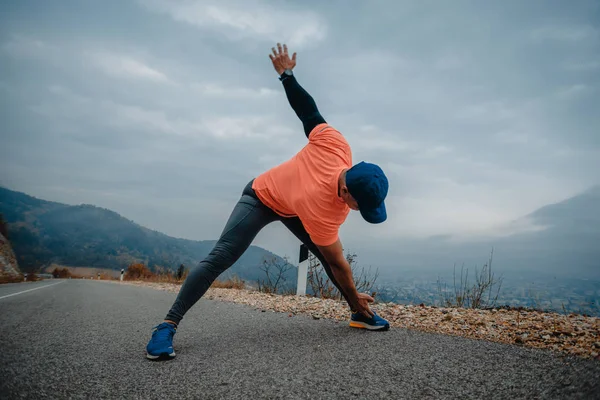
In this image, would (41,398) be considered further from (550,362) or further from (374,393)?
(550,362)

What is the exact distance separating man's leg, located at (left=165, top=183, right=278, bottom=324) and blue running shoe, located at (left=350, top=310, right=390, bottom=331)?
114cm

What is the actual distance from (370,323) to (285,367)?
1170 mm

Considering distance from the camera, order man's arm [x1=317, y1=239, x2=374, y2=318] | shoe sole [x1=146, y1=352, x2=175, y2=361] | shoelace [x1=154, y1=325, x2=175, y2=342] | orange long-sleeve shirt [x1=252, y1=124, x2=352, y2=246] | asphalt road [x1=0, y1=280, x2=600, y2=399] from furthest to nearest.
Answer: man's arm [x1=317, y1=239, x2=374, y2=318] → orange long-sleeve shirt [x1=252, y1=124, x2=352, y2=246] → shoelace [x1=154, y1=325, x2=175, y2=342] → shoe sole [x1=146, y1=352, x2=175, y2=361] → asphalt road [x1=0, y1=280, x2=600, y2=399]

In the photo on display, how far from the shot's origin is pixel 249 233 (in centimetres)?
261

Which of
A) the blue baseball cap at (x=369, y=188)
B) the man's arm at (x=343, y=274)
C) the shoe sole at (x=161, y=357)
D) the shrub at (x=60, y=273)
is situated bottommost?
the shrub at (x=60, y=273)

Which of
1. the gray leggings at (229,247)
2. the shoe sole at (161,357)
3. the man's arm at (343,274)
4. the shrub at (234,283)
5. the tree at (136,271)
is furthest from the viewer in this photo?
the tree at (136,271)

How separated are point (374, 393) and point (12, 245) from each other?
33132 mm

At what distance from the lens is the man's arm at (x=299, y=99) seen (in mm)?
2654

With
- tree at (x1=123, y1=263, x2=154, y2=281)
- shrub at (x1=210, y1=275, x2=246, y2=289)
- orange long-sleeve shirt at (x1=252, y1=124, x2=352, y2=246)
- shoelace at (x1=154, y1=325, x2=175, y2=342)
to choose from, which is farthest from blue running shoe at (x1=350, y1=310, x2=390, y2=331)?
tree at (x1=123, y1=263, x2=154, y2=281)

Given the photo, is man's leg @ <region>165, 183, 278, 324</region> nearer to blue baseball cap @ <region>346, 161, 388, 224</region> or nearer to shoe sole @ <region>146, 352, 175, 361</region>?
shoe sole @ <region>146, 352, 175, 361</region>

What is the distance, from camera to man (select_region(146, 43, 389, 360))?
2.13m

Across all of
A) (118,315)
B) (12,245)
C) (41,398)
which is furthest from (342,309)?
(12,245)

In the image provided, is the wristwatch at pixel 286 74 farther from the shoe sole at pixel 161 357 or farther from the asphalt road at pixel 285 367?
the shoe sole at pixel 161 357

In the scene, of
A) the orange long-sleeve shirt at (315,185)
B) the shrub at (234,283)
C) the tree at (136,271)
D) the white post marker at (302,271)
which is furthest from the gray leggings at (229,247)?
the tree at (136,271)
